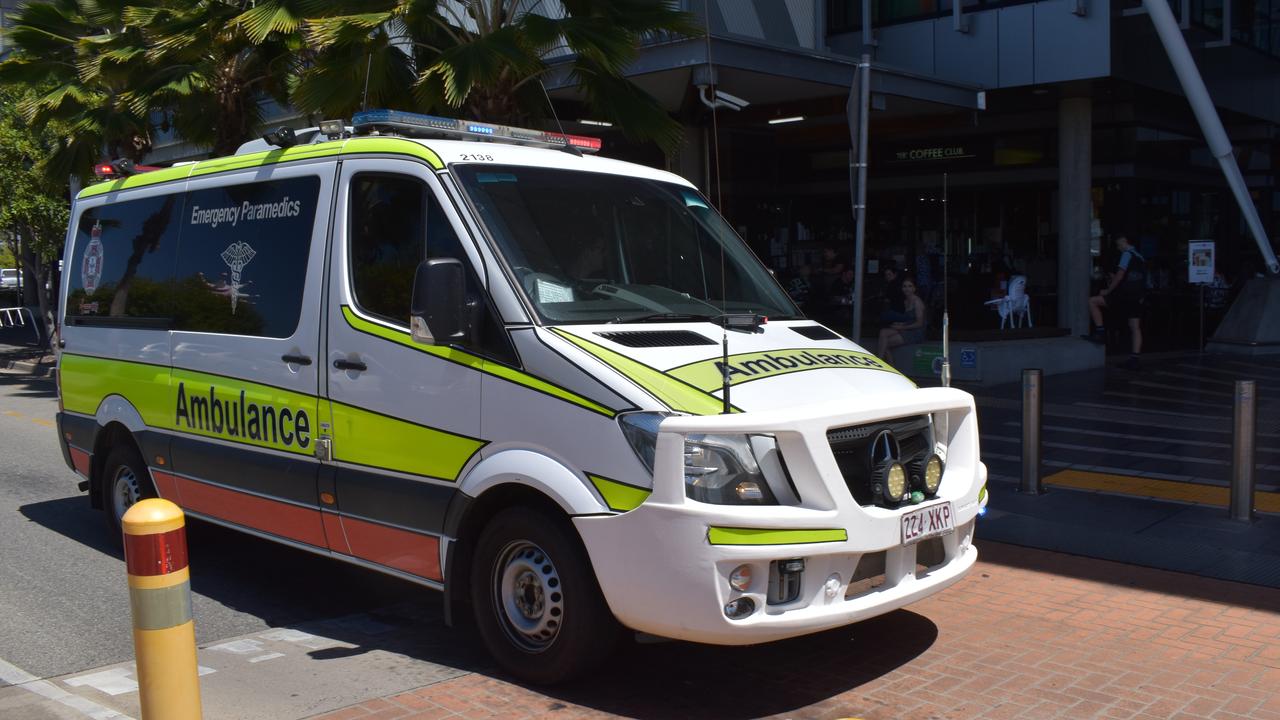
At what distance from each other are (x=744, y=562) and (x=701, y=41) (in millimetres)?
10749

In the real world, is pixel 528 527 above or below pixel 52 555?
above

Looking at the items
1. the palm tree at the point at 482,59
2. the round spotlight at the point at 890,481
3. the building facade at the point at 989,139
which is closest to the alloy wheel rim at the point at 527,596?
the round spotlight at the point at 890,481

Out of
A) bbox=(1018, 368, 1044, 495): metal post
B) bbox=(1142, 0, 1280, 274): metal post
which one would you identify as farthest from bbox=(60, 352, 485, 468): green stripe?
bbox=(1142, 0, 1280, 274): metal post

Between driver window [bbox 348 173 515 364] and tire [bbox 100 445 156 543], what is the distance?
2557 millimetres

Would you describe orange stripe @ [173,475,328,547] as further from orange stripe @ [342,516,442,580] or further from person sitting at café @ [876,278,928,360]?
person sitting at café @ [876,278,928,360]

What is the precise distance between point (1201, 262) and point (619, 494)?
17035 millimetres

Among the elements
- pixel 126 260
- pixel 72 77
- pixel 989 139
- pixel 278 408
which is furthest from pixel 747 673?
pixel 989 139

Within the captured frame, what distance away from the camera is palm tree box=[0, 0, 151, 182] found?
16.6 meters

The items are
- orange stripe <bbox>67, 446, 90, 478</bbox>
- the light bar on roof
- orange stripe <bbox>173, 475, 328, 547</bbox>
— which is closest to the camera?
the light bar on roof

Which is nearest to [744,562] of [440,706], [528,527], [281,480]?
[528,527]

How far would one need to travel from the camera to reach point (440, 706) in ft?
16.5

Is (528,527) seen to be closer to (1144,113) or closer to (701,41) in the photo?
(701,41)

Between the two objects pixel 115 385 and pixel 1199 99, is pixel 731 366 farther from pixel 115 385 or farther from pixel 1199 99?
pixel 1199 99

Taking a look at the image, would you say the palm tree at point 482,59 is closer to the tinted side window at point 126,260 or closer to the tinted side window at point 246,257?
the tinted side window at point 126,260
